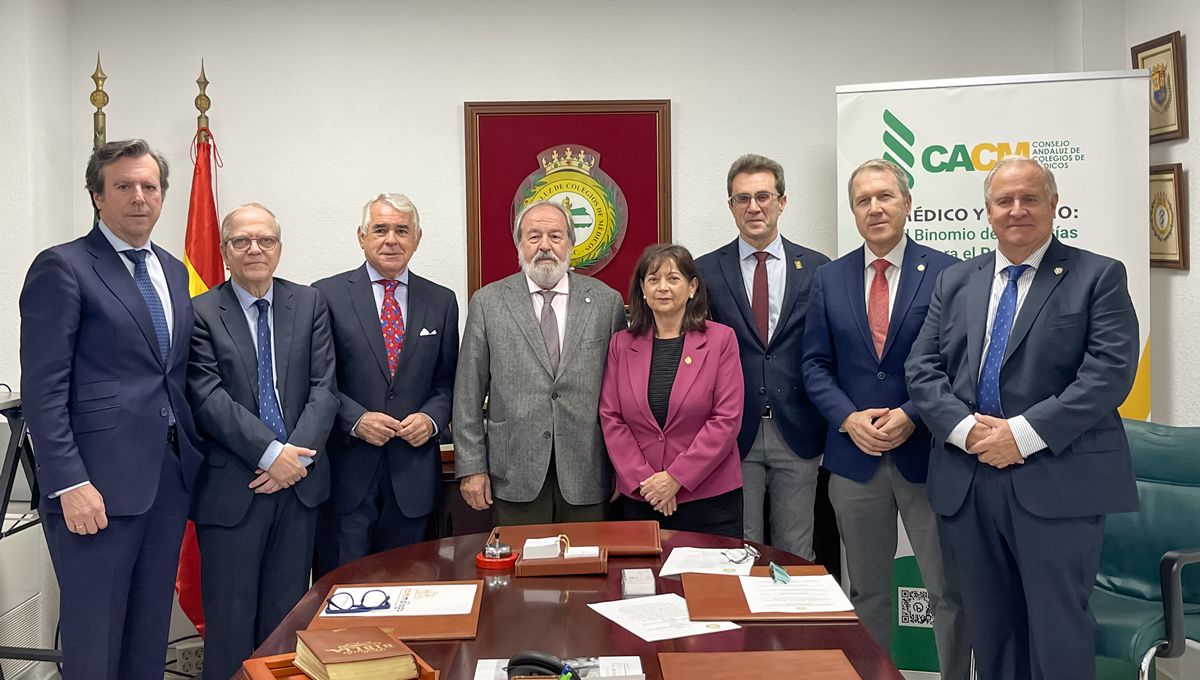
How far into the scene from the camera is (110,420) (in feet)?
9.05

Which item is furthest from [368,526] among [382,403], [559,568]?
[559,568]

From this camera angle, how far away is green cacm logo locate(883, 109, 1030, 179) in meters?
4.10

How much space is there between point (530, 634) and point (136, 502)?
1455 millimetres

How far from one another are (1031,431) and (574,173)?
8.14 feet

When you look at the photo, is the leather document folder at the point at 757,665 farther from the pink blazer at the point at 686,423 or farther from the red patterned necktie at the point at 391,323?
the red patterned necktie at the point at 391,323

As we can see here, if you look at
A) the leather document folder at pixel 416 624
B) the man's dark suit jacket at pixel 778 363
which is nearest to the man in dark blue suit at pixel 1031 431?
the man's dark suit jacket at pixel 778 363

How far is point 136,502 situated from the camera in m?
2.78

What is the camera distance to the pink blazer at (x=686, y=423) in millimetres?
3123

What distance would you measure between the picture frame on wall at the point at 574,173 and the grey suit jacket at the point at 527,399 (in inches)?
47.6

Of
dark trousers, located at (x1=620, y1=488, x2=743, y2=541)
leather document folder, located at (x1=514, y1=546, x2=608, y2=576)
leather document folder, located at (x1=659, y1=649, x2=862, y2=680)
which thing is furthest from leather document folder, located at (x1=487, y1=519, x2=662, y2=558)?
leather document folder, located at (x1=659, y1=649, x2=862, y2=680)

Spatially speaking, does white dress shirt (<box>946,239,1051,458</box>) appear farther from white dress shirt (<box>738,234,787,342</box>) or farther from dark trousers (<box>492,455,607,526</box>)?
dark trousers (<box>492,455,607,526</box>)

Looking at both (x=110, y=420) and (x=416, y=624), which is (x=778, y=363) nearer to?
(x=416, y=624)

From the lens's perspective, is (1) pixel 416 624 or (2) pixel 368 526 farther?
(2) pixel 368 526

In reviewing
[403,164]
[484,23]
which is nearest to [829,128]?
[484,23]
